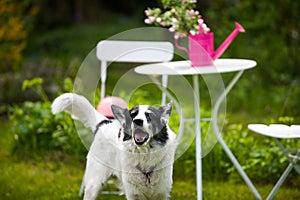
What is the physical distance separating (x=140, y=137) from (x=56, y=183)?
2163 mm

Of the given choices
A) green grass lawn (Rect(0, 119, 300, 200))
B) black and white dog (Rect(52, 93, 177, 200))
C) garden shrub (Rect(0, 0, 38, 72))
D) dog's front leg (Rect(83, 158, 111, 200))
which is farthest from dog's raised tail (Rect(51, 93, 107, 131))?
garden shrub (Rect(0, 0, 38, 72))

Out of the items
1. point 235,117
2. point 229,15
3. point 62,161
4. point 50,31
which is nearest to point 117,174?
point 62,161

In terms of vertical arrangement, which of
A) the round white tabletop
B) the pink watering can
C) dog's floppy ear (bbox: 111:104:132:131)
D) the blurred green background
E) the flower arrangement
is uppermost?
the flower arrangement

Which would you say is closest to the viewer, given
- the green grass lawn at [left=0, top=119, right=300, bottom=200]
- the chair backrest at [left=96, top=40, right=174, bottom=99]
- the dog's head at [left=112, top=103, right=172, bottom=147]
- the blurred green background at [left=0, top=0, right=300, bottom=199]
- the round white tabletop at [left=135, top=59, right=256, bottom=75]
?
the dog's head at [left=112, top=103, right=172, bottom=147]

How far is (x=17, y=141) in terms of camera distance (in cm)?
589

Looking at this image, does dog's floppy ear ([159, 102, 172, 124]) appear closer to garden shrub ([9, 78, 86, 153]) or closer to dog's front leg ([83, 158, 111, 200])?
dog's front leg ([83, 158, 111, 200])

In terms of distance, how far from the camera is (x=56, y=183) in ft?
16.8

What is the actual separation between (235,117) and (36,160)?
251 cm

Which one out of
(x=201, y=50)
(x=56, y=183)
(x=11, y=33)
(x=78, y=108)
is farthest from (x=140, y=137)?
(x=11, y=33)

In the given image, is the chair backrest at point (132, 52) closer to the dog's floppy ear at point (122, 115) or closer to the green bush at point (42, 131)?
the dog's floppy ear at point (122, 115)

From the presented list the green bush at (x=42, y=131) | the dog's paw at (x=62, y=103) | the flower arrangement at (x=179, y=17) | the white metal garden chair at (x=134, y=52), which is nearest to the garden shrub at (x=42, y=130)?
the green bush at (x=42, y=131)

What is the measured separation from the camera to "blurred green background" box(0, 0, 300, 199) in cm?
501

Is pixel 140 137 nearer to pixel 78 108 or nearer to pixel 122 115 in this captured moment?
pixel 122 115

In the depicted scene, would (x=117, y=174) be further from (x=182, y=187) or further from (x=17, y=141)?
(x=17, y=141)
